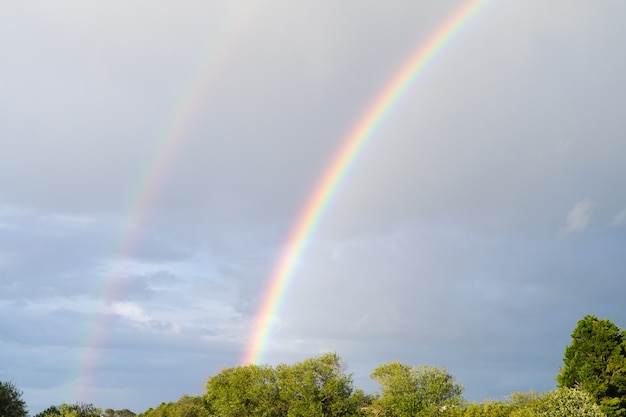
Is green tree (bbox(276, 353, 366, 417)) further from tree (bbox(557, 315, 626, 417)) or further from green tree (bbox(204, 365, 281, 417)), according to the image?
tree (bbox(557, 315, 626, 417))

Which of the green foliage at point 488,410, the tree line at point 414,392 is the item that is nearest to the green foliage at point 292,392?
the tree line at point 414,392

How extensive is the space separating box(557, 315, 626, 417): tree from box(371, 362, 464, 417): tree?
19.5 metres

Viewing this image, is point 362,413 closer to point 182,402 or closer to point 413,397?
point 413,397

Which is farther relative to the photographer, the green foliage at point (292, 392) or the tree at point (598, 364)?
the green foliage at point (292, 392)

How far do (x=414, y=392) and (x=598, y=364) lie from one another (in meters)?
31.6

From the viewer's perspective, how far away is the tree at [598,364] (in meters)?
106

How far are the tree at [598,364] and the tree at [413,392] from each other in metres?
19.5

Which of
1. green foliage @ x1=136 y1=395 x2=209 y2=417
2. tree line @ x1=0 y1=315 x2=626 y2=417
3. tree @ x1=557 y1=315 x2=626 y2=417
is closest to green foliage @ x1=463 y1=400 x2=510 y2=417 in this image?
tree line @ x1=0 y1=315 x2=626 y2=417

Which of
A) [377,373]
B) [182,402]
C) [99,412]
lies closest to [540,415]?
[377,373]

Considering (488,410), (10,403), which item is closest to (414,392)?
(488,410)

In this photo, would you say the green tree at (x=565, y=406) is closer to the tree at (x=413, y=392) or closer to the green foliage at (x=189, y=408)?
the tree at (x=413, y=392)

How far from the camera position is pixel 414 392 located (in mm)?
112750

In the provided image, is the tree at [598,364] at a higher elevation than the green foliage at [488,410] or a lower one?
higher

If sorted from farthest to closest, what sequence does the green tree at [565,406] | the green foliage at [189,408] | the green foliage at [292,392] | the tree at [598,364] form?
the green foliage at [189,408] → the green foliage at [292,392] → the tree at [598,364] → the green tree at [565,406]
